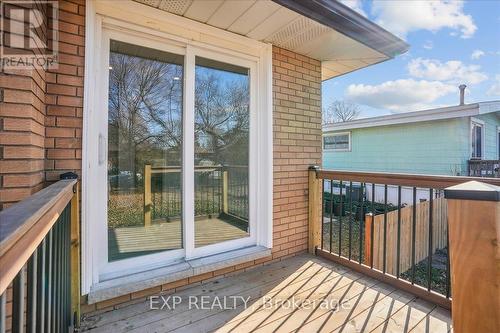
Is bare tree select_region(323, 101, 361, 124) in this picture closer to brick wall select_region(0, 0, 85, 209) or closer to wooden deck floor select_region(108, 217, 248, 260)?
wooden deck floor select_region(108, 217, 248, 260)

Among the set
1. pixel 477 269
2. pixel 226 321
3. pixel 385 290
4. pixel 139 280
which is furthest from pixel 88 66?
pixel 385 290

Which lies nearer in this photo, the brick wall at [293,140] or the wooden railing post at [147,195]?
the wooden railing post at [147,195]

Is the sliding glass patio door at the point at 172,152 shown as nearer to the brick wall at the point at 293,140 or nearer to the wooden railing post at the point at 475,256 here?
the brick wall at the point at 293,140

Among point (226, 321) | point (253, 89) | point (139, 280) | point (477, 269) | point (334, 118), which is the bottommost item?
point (226, 321)

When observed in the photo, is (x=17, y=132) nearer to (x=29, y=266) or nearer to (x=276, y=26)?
(x=29, y=266)

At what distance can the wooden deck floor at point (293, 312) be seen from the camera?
1.81 m

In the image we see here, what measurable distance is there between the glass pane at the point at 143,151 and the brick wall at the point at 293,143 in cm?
98

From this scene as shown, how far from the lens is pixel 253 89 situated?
2.90 m

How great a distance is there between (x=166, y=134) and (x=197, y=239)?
3.33 feet

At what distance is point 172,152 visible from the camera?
240 cm

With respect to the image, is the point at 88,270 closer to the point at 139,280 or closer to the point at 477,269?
the point at 139,280

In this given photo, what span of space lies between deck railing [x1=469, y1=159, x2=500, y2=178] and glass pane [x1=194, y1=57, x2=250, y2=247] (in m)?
7.65

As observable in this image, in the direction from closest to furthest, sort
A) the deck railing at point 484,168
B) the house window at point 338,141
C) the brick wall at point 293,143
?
the brick wall at point 293,143
the deck railing at point 484,168
the house window at point 338,141

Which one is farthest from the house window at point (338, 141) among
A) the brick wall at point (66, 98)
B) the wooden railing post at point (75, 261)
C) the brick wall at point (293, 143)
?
the wooden railing post at point (75, 261)
